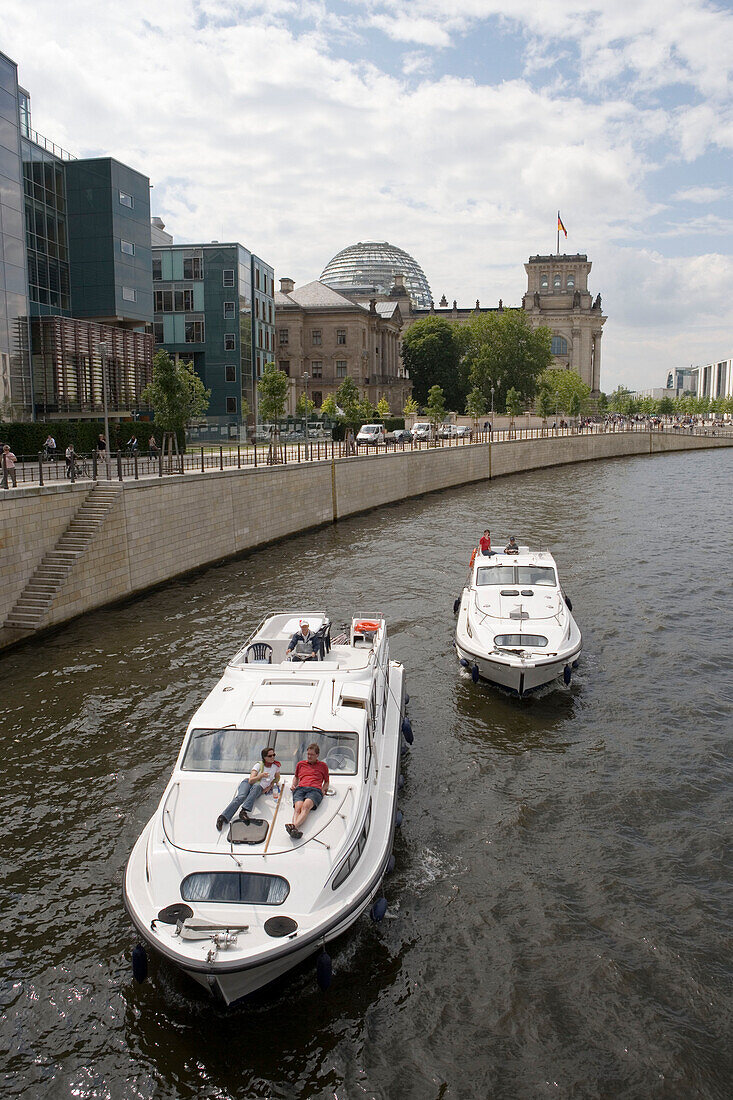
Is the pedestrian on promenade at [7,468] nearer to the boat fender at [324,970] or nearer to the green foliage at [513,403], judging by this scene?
the boat fender at [324,970]

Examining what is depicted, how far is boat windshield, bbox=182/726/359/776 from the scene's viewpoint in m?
11.7

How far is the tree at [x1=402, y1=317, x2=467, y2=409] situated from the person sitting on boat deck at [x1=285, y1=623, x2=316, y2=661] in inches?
4481

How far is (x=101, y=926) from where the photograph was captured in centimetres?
1102

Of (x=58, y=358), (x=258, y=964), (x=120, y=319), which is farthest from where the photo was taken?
(x=120, y=319)

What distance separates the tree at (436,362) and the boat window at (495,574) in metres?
107

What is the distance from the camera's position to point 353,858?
10312 millimetres

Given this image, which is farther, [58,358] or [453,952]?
[58,358]

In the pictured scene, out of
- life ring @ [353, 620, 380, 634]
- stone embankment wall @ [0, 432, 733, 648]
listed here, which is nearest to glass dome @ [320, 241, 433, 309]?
stone embankment wall @ [0, 432, 733, 648]

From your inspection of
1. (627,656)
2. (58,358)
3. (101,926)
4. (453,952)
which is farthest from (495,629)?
(58,358)

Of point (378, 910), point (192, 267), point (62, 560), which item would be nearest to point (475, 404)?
point (192, 267)

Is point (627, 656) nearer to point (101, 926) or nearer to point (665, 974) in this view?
point (665, 974)

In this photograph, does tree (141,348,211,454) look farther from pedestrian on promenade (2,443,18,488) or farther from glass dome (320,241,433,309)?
glass dome (320,241,433,309)

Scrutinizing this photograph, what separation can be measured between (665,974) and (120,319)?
50.3 meters

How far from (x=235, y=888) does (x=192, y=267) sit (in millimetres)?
69887
